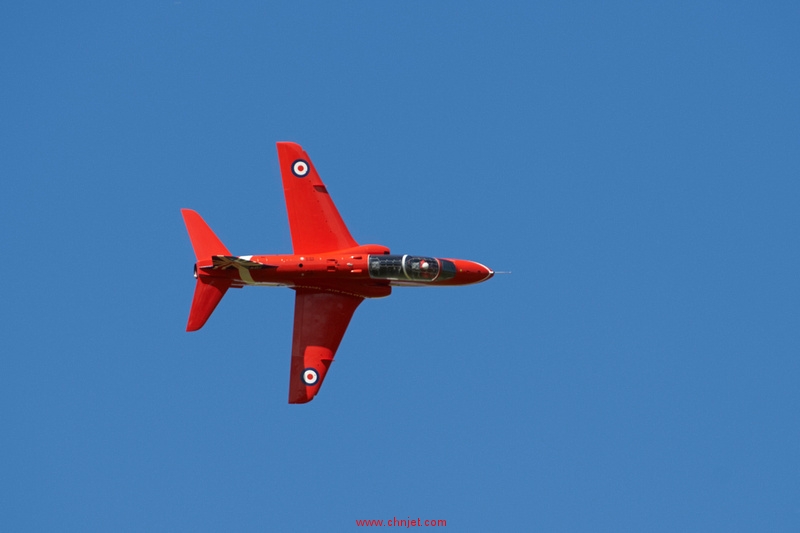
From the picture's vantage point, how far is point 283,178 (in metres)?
46.8

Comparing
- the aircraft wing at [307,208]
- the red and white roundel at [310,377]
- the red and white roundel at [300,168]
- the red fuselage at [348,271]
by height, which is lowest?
the red and white roundel at [310,377]

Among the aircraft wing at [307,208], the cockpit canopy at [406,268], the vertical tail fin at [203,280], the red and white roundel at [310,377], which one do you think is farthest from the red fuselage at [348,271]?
the red and white roundel at [310,377]

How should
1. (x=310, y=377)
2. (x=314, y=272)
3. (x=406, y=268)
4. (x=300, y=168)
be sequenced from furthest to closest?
1. (x=300, y=168)
2. (x=406, y=268)
3. (x=314, y=272)
4. (x=310, y=377)

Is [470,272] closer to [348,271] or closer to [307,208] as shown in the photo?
[348,271]

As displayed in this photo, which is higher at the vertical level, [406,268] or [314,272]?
[406,268]

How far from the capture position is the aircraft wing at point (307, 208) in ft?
151

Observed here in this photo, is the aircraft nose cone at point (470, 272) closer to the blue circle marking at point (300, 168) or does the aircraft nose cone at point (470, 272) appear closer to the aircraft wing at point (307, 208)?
the aircraft wing at point (307, 208)

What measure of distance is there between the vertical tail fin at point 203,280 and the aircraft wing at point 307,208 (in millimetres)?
2979

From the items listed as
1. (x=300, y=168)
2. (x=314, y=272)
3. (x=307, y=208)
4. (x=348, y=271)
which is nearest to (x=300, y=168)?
(x=300, y=168)

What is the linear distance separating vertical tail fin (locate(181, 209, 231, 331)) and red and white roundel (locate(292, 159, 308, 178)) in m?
4.13

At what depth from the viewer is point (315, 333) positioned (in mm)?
45500

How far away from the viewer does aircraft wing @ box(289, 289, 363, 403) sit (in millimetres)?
44812

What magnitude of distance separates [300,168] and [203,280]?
6.01 meters

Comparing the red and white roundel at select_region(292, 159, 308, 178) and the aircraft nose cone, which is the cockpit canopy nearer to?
the aircraft nose cone
